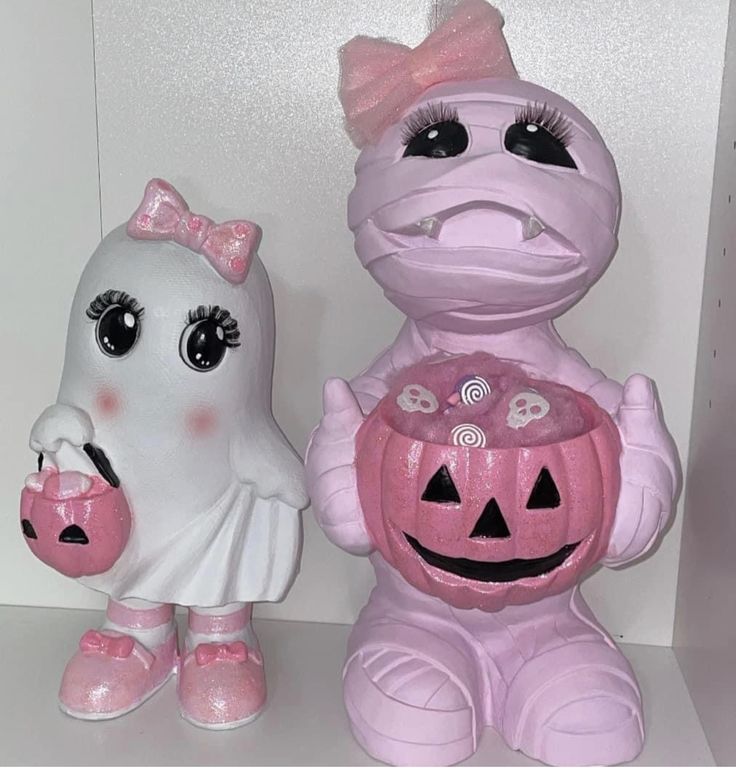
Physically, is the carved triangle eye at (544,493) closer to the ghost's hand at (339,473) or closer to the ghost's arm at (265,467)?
the ghost's hand at (339,473)

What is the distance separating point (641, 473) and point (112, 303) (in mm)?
442

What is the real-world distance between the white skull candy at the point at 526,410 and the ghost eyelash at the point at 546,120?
203 millimetres

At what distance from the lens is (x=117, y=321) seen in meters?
0.84

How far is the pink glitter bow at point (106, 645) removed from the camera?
0.91 meters

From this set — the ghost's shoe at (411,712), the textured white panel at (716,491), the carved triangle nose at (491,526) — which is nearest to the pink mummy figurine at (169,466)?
the ghost's shoe at (411,712)

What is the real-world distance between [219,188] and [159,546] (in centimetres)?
37

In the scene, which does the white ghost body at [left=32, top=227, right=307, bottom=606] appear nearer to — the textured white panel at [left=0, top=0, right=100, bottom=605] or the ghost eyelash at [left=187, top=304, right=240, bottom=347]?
the ghost eyelash at [left=187, top=304, right=240, bottom=347]

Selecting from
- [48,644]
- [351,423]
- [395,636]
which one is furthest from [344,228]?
[48,644]

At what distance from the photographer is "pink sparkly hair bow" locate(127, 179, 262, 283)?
33.6 inches

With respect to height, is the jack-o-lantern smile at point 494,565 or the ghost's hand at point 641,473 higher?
the ghost's hand at point 641,473

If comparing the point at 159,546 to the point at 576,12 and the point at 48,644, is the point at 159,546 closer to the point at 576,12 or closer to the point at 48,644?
the point at 48,644

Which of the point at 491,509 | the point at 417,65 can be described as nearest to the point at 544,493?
the point at 491,509

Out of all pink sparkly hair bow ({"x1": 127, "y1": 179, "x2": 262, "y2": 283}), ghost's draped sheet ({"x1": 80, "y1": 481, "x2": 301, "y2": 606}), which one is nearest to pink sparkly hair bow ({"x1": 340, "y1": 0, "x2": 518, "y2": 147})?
pink sparkly hair bow ({"x1": 127, "y1": 179, "x2": 262, "y2": 283})

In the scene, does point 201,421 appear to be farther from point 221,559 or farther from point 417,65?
point 417,65
